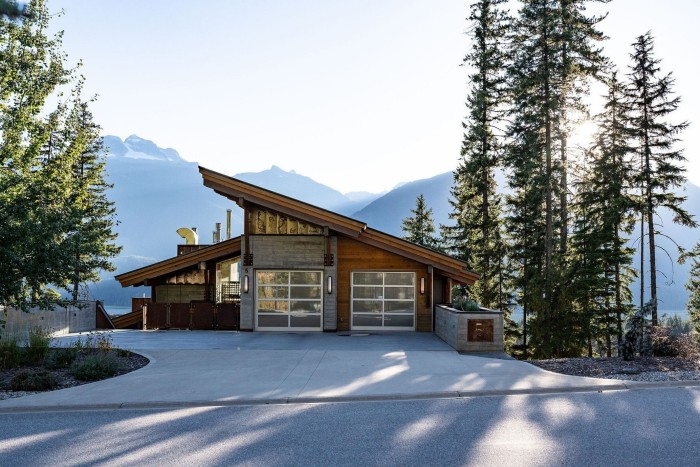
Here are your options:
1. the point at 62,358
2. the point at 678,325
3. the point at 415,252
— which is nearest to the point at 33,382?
the point at 62,358

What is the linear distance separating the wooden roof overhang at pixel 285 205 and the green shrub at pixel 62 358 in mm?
8520

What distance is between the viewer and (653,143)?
3027 centimetres

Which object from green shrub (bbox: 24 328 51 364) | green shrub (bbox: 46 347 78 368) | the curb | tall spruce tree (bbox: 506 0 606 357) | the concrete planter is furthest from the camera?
tall spruce tree (bbox: 506 0 606 357)

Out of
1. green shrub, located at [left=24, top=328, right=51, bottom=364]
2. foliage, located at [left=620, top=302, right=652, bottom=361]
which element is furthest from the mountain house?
green shrub, located at [left=24, top=328, right=51, bottom=364]

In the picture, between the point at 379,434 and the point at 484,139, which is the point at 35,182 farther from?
the point at 484,139

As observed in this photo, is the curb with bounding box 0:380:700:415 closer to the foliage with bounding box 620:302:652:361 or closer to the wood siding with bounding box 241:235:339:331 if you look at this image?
the foliage with bounding box 620:302:652:361

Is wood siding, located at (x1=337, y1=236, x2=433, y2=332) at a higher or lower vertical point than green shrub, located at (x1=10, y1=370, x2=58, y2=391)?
higher

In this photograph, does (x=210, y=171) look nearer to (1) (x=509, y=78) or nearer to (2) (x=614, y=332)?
(1) (x=509, y=78)

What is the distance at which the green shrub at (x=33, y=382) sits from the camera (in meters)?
10.8

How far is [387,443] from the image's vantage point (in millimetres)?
7195

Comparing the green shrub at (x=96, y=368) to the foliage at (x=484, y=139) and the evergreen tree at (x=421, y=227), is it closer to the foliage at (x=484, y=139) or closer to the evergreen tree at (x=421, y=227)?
the foliage at (x=484, y=139)

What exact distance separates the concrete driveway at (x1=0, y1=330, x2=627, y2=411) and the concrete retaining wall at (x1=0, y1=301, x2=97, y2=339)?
2.54 meters

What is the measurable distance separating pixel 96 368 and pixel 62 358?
193 cm

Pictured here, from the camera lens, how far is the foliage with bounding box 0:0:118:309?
12.1 metres
